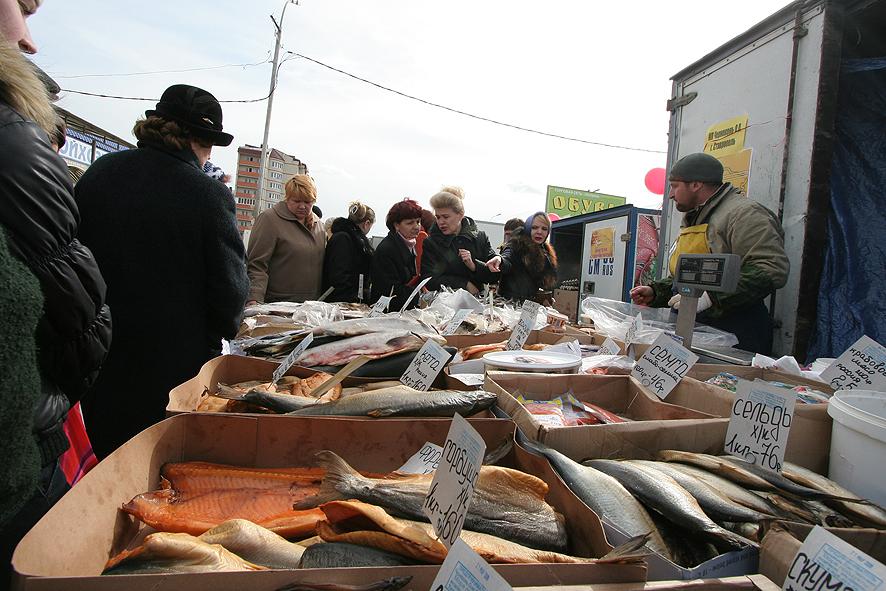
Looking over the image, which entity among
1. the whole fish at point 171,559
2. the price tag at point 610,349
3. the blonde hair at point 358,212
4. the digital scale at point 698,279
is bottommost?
the whole fish at point 171,559

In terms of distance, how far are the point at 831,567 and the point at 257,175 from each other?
25.8 m

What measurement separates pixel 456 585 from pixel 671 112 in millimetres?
5104

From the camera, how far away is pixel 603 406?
2.15 m

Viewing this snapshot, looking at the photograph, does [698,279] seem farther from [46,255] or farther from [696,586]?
[46,255]

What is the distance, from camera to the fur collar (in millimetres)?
1133

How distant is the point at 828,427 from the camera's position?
63.6 inches

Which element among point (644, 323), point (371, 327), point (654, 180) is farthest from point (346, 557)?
point (654, 180)

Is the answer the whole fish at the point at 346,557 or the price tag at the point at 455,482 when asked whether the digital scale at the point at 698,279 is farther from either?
the whole fish at the point at 346,557

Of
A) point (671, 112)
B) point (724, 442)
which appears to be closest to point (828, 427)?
point (724, 442)

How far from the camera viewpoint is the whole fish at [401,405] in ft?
5.27

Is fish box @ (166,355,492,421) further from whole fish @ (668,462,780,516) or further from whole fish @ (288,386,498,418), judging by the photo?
whole fish @ (668,462,780,516)

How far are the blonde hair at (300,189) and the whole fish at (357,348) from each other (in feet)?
7.87

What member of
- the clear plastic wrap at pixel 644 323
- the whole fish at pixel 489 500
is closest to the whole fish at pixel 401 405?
the whole fish at pixel 489 500

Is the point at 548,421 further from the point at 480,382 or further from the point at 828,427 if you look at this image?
the point at 828,427
